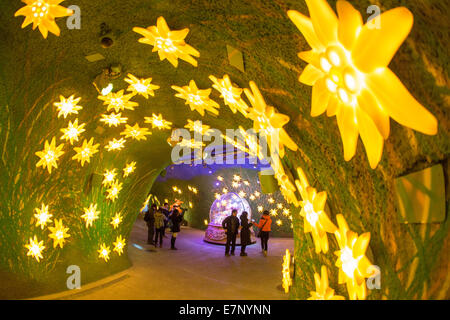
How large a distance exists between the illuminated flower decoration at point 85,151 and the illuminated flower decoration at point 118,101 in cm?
95

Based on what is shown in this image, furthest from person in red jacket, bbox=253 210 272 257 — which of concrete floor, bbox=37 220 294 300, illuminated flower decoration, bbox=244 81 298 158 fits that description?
illuminated flower decoration, bbox=244 81 298 158

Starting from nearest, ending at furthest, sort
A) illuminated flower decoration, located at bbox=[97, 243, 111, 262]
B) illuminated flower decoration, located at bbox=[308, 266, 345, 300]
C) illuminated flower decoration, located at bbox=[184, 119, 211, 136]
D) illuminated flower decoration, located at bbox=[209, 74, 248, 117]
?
illuminated flower decoration, located at bbox=[308, 266, 345, 300]
illuminated flower decoration, located at bbox=[209, 74, 248, 117]
illuminated flower decoration, located at bbox=[184, 119, 211, 136]
illuminated flower decoration, located at bbox=[97, 243, 111, 262]

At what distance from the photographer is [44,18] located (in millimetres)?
2055

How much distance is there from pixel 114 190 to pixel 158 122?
7.28 ft

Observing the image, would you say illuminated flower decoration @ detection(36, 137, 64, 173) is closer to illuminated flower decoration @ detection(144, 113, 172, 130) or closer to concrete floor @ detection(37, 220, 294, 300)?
illuminated flower decoration @ detection(144, 113, 172, 130)

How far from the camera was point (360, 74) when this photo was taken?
843mm

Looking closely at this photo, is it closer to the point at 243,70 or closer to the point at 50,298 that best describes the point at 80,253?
the point at 50,298

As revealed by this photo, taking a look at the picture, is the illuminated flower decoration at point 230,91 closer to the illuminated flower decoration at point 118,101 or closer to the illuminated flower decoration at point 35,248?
the illuminated flower decoration at point 118,101

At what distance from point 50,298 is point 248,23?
515 cm

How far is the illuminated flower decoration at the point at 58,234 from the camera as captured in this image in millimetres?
4801

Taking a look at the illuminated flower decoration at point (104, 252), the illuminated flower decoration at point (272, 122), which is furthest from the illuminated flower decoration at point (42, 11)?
the illuminated flower decoration at point (104, 252)

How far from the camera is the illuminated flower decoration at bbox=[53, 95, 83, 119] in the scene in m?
3.79

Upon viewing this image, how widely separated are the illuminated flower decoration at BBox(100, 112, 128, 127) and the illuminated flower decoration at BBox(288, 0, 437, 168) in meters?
4.10

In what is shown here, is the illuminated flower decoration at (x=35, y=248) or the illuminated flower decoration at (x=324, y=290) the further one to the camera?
the illuminated flower decoration at (x=35, y=248)
